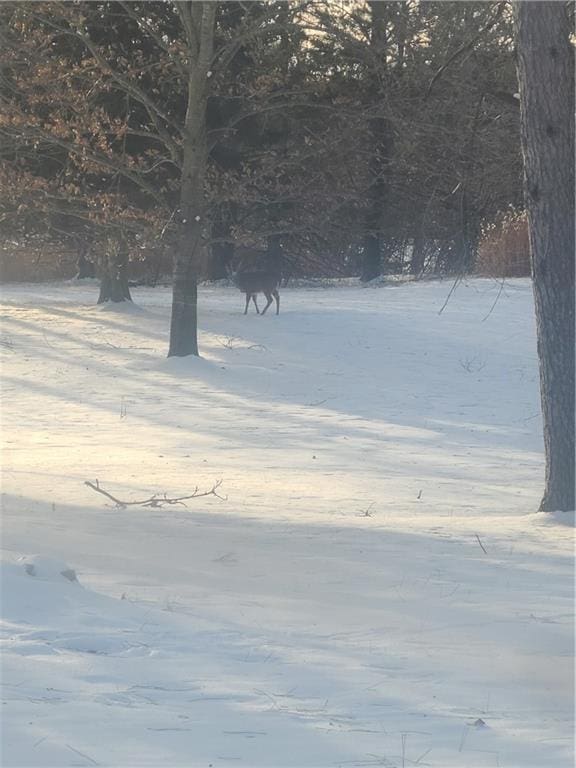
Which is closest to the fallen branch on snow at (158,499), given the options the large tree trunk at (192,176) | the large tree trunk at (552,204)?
the large tree trunk at (552,204)

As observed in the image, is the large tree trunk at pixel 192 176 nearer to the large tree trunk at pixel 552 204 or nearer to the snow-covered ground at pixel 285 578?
the snow-covered ground at pixel 285 578

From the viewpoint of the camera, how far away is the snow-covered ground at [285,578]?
4.67m

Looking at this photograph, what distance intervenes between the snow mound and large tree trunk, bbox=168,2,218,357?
13.7 meters

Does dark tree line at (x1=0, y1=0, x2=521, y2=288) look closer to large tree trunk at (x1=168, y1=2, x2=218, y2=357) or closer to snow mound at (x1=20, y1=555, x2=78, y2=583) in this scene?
large tree trunk at (x1=168, y1=2, x2=218, y2=357)

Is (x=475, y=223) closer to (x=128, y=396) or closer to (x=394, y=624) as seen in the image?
(x=128, y=396)

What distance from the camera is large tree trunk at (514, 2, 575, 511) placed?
934 centimetres

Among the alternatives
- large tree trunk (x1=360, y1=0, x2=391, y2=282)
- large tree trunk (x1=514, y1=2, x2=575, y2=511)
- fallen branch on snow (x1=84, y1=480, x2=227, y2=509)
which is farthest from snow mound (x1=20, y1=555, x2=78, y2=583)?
large tree trunk (x1=360, y1=0, x2=391, y2=282)

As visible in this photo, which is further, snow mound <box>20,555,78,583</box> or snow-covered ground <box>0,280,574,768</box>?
snow mound <box>20,555,78,583</box>

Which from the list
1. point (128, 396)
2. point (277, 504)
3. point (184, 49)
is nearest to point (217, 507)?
point (277, 504)

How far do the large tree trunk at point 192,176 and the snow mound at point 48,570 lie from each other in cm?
1373

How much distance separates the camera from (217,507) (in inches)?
395

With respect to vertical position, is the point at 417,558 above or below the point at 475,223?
below

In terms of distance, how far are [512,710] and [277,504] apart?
210 inches

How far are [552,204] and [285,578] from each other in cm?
401
